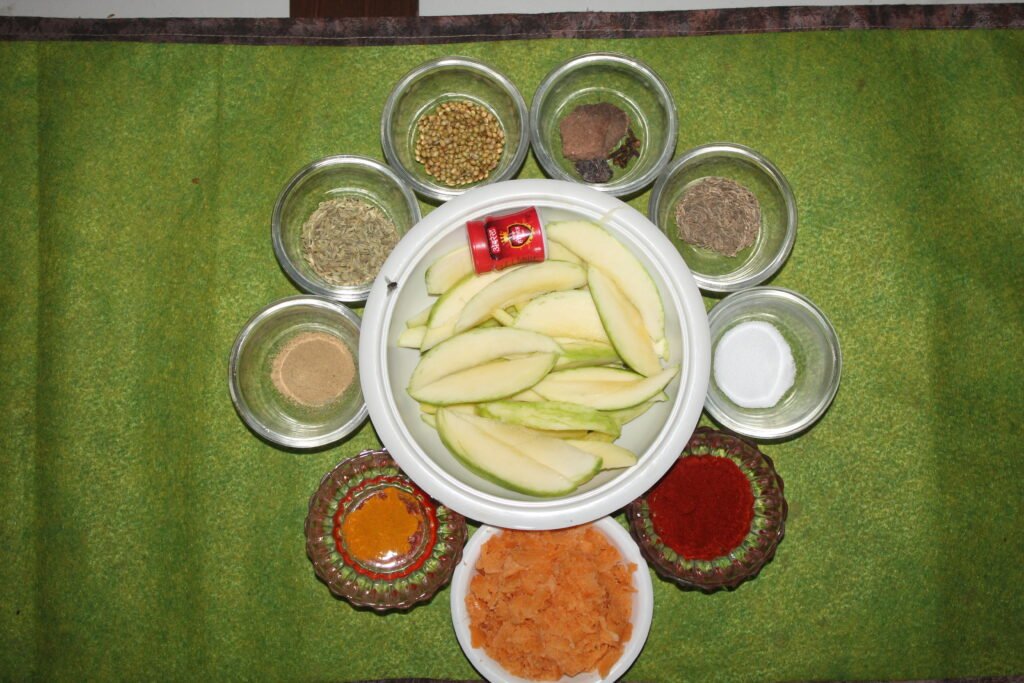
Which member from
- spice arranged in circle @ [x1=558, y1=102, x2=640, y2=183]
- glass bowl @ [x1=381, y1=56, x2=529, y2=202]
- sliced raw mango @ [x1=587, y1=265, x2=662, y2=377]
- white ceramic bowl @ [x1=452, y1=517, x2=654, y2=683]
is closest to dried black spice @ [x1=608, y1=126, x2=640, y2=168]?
spice arranged in circle @ [x1=558, y1=102, x2=640, y2=183]

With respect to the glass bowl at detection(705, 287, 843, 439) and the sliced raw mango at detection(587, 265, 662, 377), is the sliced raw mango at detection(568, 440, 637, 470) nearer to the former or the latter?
the sliced raw mango at detection(587, 265, 662, 377)

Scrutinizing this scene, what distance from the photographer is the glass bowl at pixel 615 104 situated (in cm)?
154

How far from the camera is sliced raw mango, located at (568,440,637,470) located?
3.94 feet

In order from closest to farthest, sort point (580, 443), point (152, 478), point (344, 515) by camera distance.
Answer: point (580, 443) → point (344, 515) → point (152, 478)

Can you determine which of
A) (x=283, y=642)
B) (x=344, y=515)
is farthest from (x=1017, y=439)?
(x=283, y=642)

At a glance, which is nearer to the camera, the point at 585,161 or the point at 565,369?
the point at 565,369

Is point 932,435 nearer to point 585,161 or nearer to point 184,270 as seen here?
point 585,161

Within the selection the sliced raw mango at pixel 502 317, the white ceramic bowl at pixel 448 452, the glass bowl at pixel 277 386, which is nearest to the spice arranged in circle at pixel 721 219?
the white ceramic bowl at pixel 448 452

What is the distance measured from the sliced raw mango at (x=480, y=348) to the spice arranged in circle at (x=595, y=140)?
1.80 ft

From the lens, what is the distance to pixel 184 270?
1.62 metres

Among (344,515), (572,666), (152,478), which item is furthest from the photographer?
(152,478)

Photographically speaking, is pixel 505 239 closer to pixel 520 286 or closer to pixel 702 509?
pixel 520 286

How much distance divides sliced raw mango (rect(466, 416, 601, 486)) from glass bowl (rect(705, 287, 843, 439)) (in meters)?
0.42

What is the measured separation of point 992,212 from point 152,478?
2.20 m
